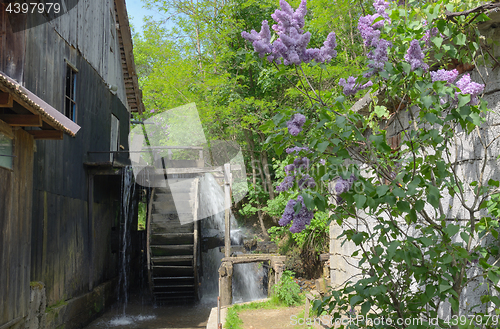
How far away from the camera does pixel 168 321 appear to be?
9422 millimetres

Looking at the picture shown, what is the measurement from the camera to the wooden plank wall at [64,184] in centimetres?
676

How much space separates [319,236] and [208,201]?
568 centimetres

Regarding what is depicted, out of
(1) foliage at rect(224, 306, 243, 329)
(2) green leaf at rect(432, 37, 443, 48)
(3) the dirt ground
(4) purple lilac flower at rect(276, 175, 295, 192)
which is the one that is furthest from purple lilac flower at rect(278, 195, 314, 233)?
(1) foliage at rect(224, 306, 243, 329)

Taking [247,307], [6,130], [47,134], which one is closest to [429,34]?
[6,130]

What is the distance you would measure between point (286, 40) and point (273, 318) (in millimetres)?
6265

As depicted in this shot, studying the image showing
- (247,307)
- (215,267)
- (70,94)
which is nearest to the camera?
(247,307)

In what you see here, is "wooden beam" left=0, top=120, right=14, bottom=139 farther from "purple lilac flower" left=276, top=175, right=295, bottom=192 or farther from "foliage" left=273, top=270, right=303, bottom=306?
"foliage" left=273, top=270, right=303, bottom=306

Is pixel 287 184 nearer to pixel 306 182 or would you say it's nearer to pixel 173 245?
pixel 306 182

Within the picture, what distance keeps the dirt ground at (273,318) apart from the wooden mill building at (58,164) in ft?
10.9

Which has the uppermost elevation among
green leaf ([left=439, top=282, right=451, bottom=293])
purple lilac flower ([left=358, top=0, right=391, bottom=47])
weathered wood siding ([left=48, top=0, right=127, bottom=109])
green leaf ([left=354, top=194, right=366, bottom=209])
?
weathered wood siding ([left=48, top=0, right=127, bottom=109])

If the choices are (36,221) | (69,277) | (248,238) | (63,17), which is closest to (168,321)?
(69,277)

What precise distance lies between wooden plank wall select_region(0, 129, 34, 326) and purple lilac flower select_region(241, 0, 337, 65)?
417 centimetres

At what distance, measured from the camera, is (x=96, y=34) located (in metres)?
10.2

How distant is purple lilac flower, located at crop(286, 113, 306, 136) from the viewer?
2.37 m
